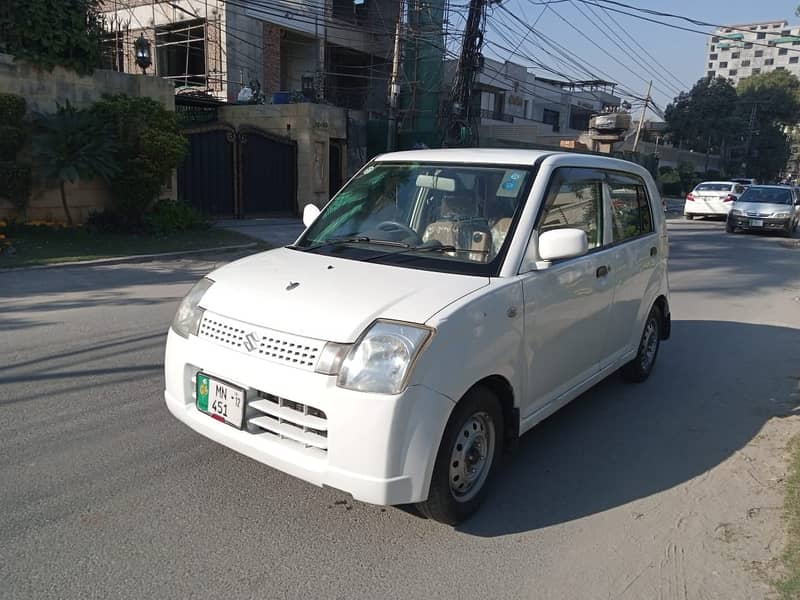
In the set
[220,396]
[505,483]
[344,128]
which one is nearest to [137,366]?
[220,396]

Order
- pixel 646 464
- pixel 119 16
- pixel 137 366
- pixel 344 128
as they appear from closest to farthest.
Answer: pixel 646 464 < pixel 137 366 < pixel 344 128 < pixel 119 16

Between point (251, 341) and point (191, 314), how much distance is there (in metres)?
0.59

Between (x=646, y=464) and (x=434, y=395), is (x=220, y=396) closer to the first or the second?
(x=434, y=395)

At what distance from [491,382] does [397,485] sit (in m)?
0.80

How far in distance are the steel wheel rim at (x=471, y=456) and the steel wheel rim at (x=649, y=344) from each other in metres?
2.71

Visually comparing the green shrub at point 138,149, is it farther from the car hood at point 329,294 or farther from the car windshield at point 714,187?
the car windshield at point 714,187

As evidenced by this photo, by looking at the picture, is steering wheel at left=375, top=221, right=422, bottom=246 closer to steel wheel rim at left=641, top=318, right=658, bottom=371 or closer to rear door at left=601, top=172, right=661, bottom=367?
rear door at left=601, top=172, right=661, bottom=367

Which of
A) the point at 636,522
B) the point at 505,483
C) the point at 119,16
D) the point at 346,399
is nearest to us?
the point at 346,399

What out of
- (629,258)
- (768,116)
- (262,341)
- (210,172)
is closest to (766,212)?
(210,172)

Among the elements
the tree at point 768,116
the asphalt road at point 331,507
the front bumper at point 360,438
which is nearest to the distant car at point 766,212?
the asphalt road at point 331,507

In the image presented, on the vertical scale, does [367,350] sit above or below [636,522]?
above

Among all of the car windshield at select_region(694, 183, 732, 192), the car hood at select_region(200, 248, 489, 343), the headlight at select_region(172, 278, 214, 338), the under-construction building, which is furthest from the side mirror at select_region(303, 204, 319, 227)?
the car windshield at select_region(694, 183, 732, 192)

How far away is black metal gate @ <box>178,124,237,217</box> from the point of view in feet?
53.9

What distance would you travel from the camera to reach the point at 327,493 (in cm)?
365
